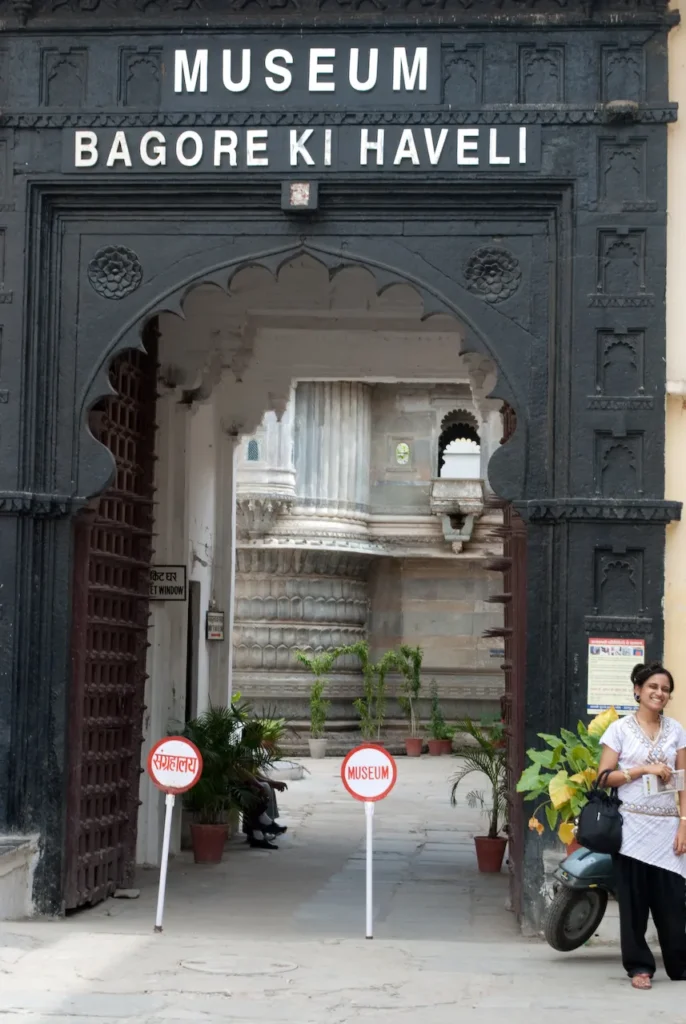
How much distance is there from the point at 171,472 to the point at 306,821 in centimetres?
474

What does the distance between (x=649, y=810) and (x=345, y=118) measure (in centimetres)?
450

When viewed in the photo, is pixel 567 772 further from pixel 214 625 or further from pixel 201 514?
pixel 214 625

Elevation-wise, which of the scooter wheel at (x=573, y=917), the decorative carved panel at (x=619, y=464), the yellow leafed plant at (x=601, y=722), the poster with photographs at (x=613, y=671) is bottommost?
the scooter wheel at (x=573, y=917)

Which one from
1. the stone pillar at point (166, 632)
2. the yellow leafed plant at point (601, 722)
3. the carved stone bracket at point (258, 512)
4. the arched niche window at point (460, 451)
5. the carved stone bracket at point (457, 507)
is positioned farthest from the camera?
the arched niche window at point (460, 451)

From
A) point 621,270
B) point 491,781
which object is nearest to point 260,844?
point 491,781

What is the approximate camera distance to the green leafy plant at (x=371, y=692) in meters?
25.0

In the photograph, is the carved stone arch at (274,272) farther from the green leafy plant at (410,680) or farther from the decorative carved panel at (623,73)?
the green leafy plant at (410,680)

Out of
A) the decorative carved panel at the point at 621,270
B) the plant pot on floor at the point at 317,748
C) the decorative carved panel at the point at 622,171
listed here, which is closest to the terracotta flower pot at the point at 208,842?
the decorative carved panel at the point at 621,270

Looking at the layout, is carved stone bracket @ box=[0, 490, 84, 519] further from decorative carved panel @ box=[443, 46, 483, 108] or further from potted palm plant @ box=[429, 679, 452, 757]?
potted palm plant @ box=[429, 679, 452, 757]

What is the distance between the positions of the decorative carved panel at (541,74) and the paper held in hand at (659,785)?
13.7 feet

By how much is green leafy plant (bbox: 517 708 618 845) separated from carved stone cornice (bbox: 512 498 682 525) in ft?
4.04

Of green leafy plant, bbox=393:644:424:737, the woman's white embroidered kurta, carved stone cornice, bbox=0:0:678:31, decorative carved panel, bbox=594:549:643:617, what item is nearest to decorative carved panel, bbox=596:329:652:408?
decorative carved panel, bbox=594:549:643:617

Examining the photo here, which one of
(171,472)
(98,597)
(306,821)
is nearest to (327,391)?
(306,821)

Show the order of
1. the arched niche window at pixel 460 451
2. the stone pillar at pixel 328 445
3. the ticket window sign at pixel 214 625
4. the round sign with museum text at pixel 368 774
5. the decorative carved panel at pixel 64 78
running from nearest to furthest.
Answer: the round sign with museum text at pixel 368 774 < the decorative carved panel at pixel 64 78 < the ticket window sign at pixel 214 625 < the stone pillar at pixel 328 445 < the arched niche window at pixel 460 451
